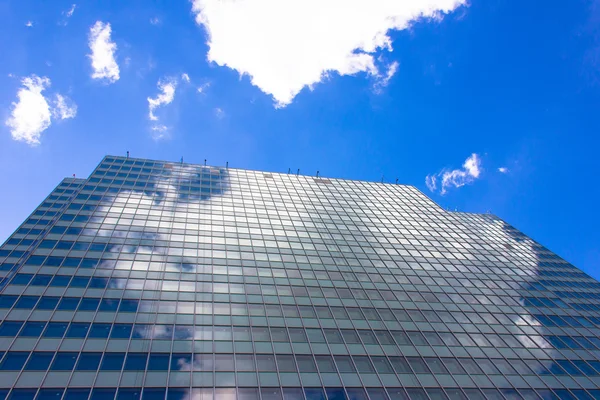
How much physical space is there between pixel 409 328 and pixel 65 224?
39300 millimetres

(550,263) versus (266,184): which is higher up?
(266,184)

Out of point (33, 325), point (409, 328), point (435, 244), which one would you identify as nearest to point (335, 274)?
point (409, 328)

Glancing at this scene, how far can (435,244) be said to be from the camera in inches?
2154

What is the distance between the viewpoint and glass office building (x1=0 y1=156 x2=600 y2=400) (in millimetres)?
27562

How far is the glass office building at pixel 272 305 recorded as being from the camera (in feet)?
90.4

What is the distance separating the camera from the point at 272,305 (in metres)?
36.2

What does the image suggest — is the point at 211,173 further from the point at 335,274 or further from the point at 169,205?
the point at 335,274

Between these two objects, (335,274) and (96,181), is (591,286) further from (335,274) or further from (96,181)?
(96,181)

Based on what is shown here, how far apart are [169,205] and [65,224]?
13.1 m

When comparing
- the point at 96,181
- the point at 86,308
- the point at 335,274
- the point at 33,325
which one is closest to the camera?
the point at 33,325

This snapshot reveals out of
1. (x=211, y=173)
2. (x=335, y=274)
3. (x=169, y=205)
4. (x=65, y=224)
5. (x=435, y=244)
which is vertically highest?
(x=211, y=173)

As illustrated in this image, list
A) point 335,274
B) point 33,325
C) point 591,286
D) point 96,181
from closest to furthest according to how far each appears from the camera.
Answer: point 33,325 → point 335,274 → point 591,286 → point 96,181

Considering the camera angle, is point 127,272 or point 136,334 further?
point 127,272

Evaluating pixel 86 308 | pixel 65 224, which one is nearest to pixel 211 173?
pixel 65 224
